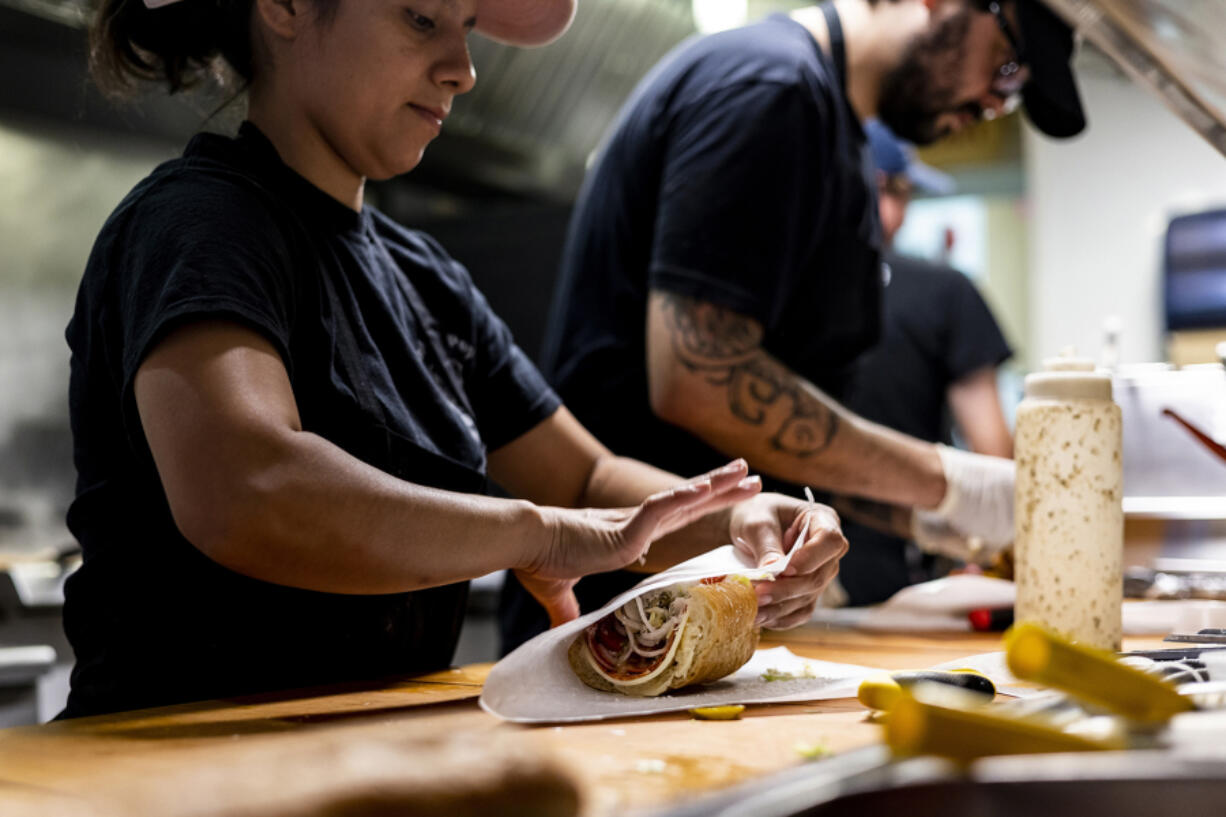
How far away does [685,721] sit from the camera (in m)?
0.99

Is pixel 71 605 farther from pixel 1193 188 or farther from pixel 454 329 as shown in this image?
pixel 1193 188

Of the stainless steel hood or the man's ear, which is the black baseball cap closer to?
the stainless steel hood

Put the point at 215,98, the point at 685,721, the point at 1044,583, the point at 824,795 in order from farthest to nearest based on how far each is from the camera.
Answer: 1. the point at 215,98
2. the point at 1044,583
3. the point at 685,721
4. the point at 824,795

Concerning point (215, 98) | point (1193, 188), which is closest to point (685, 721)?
point (215, 98)

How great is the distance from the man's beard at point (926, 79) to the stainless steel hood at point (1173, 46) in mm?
466

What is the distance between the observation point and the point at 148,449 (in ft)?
3.63

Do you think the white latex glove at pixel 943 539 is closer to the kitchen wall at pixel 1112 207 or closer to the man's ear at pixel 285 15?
the man's ear at pixel 285 15

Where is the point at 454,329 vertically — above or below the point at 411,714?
above

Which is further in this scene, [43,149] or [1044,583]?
[43,149]

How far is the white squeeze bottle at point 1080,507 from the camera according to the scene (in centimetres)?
127

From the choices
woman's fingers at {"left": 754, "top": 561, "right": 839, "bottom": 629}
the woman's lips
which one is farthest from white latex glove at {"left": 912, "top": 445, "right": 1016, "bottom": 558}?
the woman's lips

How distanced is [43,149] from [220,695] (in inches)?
75.5

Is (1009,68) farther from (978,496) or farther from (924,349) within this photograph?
(924,349)

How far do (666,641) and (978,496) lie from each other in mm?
919
